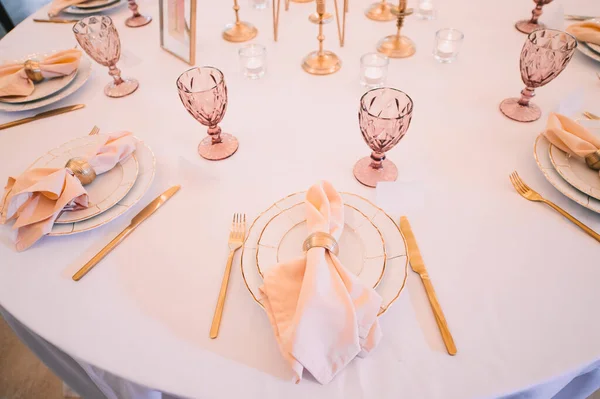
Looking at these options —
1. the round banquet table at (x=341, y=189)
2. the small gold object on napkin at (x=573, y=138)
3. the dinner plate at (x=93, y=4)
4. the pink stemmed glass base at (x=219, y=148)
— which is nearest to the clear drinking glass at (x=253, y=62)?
the round banquet table at (x=341, y=189)

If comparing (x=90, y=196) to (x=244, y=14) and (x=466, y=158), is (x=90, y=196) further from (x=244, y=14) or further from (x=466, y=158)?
(x=244, y=14)

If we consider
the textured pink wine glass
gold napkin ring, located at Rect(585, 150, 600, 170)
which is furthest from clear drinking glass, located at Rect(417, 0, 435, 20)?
gold napkin ring, located at Rect(585, 150, 600, 170)

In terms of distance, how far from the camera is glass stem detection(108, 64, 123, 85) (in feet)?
Result: 3.58

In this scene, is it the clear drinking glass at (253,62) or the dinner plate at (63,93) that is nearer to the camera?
the dinner plate at (63,93)

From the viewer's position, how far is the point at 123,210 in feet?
2.53

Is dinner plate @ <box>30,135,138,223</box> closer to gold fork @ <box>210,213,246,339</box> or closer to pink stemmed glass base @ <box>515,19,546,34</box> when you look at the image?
gold fork @ <box>210,213,246,339</box>

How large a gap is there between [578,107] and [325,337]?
2.70ft

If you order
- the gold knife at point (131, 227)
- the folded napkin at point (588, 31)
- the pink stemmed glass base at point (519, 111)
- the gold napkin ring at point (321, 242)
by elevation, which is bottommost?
the gold knife at point (131, 227)

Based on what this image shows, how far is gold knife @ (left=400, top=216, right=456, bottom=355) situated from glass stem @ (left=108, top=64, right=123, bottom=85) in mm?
849

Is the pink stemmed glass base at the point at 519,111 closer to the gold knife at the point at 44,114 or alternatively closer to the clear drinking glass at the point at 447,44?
the clear drinking glass at the point at 447,44

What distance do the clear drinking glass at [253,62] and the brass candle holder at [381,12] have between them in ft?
1.40

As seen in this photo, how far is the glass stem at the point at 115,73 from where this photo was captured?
3.58ft

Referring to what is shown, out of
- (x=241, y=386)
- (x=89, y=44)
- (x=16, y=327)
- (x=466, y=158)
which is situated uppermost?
(x=89, y=44)

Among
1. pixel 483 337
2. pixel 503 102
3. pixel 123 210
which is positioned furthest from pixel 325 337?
pixel 503 102
